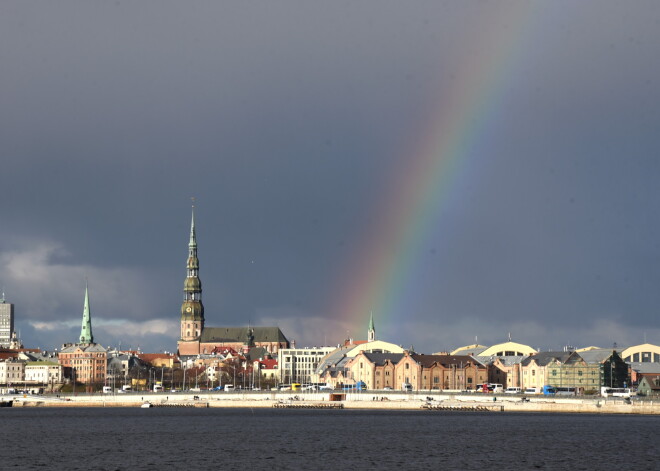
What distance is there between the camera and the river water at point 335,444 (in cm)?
9075

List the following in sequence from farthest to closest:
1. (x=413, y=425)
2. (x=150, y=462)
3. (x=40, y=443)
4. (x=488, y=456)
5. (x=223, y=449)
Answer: (x=413, y=425) < (x=40, y=443) < (x=223, y=449) < (x=488, y=456) < (x=150, y=462)

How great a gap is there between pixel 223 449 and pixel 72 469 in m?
22.3

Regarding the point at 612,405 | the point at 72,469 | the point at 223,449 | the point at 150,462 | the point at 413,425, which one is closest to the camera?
the point at 72,469

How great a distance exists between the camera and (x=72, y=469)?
8544 centimetres

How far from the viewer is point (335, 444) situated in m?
111

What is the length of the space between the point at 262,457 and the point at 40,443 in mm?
30339

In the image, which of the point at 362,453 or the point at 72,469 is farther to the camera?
the point at 362,453

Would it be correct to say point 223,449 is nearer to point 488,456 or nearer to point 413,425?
point 488,456

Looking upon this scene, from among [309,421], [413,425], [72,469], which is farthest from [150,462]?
[309,421]

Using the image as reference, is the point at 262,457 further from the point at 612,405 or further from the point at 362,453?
the point at 612,405

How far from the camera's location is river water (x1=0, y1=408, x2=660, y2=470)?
90.8m

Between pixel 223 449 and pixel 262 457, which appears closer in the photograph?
pixel 262 457

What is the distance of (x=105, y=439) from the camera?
396 ft

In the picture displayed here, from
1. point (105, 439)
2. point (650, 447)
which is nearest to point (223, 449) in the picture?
point (105, 439)
